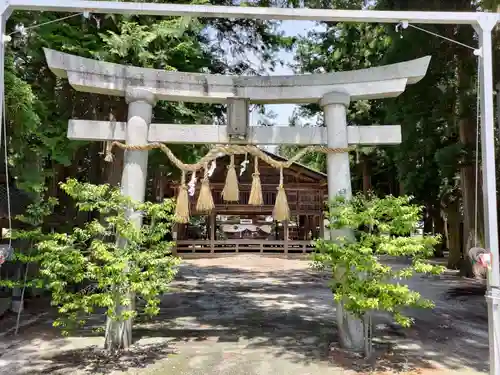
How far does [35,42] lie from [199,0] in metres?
2.97

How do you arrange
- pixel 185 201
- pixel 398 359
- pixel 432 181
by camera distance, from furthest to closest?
pixel 432 181 → pixel 185 201 → pixel 398 359

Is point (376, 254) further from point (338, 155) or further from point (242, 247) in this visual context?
point (242, 247)

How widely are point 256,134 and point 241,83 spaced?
83 cm

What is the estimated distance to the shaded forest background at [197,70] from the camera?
6996mm

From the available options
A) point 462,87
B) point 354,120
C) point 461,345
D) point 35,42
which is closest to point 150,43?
point 35,42

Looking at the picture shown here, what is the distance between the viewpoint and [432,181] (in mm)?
16031

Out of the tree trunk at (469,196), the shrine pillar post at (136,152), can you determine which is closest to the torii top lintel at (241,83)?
the shrine pillar post at (136,152)

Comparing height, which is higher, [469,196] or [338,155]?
[338,155]

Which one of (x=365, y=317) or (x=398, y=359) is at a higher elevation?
(x=365, y=317)

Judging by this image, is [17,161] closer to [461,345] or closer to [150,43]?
[150,43]

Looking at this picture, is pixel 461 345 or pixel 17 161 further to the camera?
pixel 17 161

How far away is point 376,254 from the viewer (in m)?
5.20

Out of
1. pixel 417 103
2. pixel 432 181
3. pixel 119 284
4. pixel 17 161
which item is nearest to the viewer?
pixel 119 284

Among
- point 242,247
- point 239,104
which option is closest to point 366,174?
point 242,247
